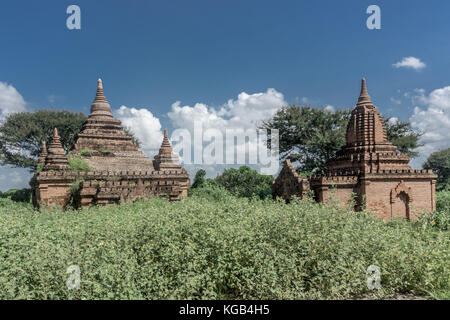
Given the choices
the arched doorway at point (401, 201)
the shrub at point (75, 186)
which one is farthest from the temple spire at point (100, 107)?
the arched doorway at point (401, 201)

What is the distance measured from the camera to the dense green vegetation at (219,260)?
4.78m

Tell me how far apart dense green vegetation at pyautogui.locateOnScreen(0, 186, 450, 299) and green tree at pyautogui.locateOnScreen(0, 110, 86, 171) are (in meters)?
25.5

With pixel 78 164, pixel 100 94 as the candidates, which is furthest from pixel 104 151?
pixel 100 94

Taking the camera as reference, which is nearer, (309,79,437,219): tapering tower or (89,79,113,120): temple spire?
(309,79,437,219): tapering tower

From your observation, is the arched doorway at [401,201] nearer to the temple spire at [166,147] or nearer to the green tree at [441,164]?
the temple spire at [166,147]

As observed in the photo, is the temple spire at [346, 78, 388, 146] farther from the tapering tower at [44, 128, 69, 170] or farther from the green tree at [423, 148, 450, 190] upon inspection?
the green tree at [423, 148, 450, 190]

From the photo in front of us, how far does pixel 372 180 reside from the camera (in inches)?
564

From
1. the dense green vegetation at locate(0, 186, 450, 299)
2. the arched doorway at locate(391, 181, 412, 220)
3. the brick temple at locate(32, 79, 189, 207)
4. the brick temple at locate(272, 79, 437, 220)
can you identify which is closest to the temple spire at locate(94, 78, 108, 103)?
the brick temple at locate(32, 79, 189, 207)

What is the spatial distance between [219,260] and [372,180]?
10987 millimetres

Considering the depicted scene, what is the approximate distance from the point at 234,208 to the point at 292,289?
4.02m

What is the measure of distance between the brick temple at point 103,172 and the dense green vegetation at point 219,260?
5.64 meters

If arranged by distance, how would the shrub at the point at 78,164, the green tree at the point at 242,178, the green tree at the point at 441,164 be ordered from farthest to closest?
the green tree at the point at 441,164 < the green tree at the point at 242,178 < the shrub at the point at 78,164

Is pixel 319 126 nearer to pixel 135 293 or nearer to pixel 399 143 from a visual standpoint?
pixel 399 143

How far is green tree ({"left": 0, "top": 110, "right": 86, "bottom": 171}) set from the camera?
29.3 metres
